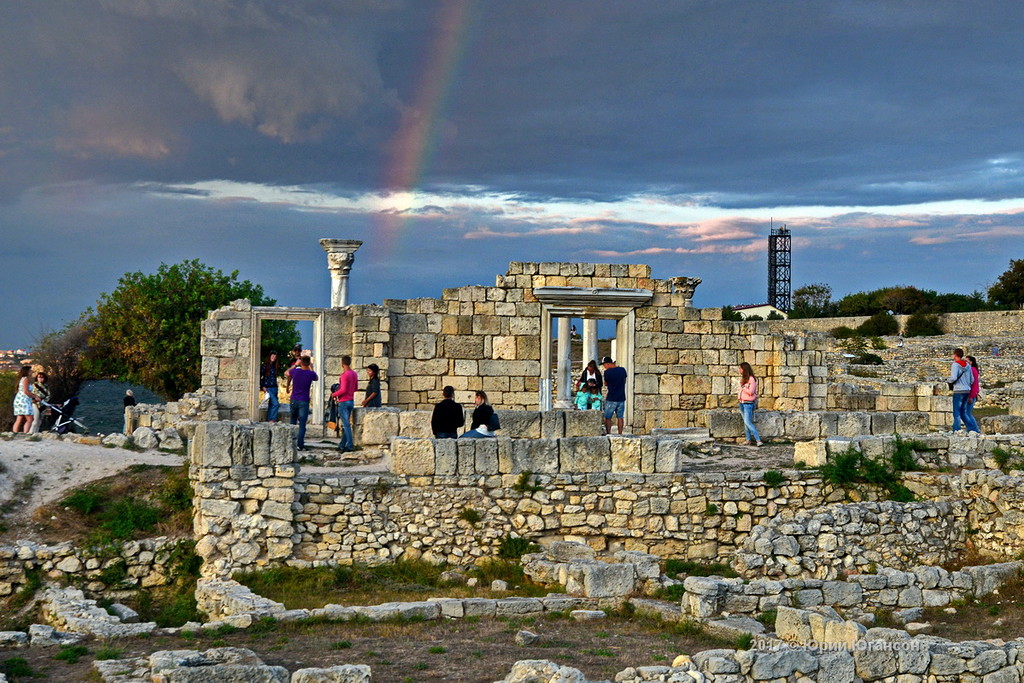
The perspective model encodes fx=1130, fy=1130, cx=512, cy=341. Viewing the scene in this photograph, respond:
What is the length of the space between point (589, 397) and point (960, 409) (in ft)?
20.8

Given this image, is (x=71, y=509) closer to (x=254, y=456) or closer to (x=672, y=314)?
(x=254, y=456)

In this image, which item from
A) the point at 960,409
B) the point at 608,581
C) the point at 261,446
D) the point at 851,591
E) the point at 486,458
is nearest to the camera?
the point at 608,581

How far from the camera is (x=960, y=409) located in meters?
19.3

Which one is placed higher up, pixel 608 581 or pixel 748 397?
pixel 748 397

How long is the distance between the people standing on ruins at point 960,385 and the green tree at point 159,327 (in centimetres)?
1899

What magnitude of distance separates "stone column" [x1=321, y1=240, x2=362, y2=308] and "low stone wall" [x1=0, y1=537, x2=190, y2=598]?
432 inches

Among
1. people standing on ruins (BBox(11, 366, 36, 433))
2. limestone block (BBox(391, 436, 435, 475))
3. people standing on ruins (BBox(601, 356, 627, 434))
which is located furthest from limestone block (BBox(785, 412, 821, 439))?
people standing on ruins (BBox(11, 366, 36, 433))

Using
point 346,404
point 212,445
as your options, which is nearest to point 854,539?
point 346,404

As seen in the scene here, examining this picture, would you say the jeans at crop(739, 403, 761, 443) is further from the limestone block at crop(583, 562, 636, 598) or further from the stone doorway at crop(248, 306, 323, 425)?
the stone doorway at crop(248, 306, 323, 425)

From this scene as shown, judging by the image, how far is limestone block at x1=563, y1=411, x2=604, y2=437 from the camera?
16.1m

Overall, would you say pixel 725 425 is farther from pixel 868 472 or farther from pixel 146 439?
pixel 146 439

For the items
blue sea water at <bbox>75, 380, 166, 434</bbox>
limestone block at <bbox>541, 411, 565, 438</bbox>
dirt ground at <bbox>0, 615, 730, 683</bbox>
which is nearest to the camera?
dirt ground at <bbox>0, 615, 730, 683</bbox>

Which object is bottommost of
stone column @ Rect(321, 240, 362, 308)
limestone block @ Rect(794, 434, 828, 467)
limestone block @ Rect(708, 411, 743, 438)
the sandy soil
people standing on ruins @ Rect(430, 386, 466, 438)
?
the sandy soil

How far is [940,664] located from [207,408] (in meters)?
13.9
